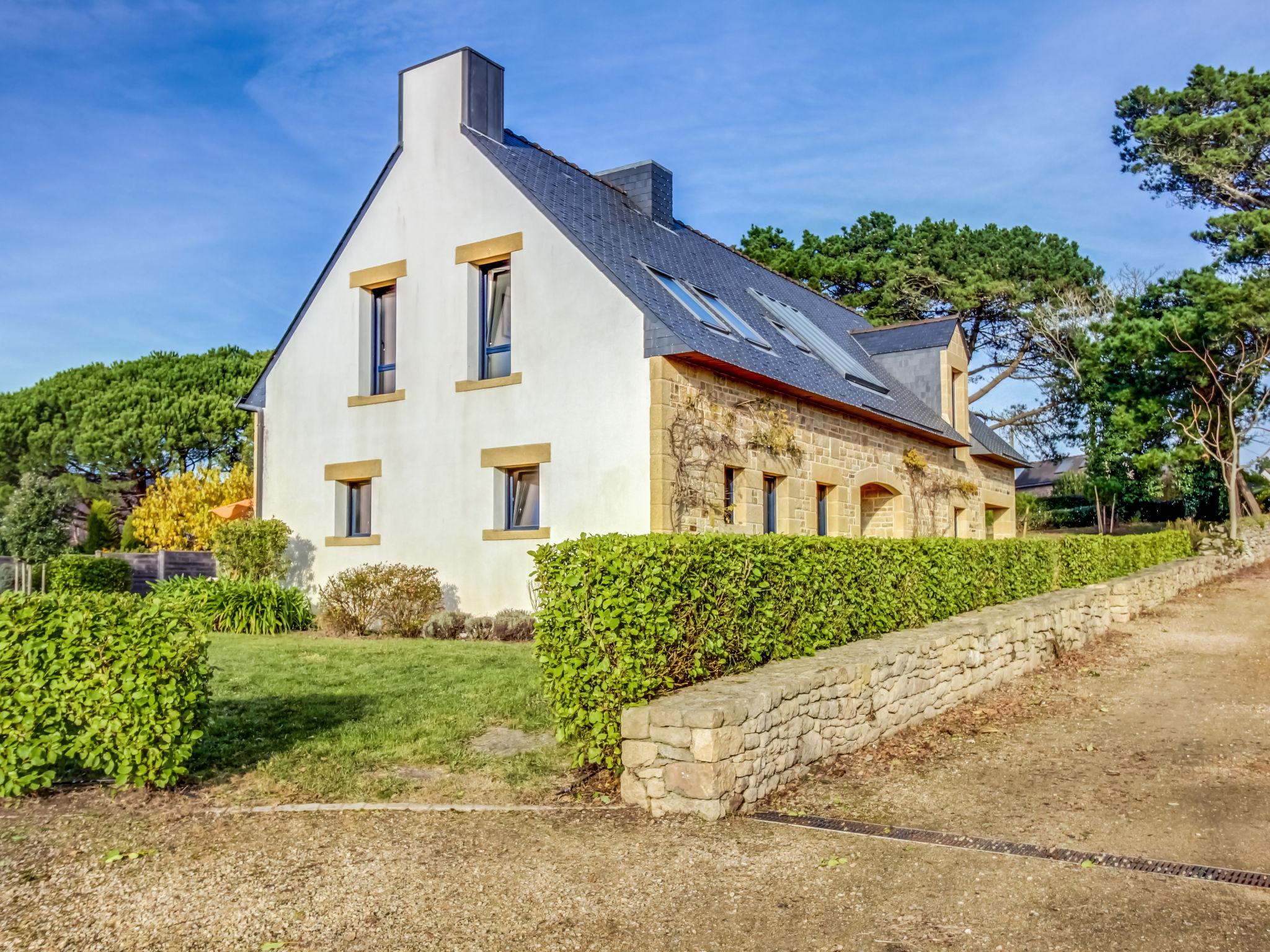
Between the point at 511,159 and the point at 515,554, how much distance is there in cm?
593

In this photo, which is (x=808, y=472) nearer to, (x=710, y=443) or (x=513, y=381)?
(x=710, y=443)

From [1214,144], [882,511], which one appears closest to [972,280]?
[1214,144]

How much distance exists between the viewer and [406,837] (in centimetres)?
521

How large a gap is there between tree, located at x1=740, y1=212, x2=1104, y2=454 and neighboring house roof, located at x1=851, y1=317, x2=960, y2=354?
1303 cm

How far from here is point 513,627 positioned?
513 inches

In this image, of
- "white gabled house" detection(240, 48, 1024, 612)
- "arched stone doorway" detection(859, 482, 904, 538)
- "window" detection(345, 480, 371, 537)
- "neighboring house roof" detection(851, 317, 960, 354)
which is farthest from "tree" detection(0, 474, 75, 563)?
"neighboring house roof" detection(851, 317, 960, 354)

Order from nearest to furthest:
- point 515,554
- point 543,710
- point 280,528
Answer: point 543,710 < point 515,554 < point 280,528

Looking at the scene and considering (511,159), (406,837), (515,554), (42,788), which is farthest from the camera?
(511,159)

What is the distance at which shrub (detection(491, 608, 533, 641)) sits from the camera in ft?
42.5

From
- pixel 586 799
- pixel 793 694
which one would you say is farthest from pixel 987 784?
pixel 586 799

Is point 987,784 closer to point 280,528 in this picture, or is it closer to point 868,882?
point 868,882

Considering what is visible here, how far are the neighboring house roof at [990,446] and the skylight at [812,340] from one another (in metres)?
3.78

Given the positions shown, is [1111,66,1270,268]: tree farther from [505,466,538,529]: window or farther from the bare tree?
[505,466,538,529]: window

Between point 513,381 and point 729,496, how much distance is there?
339 centimetres
